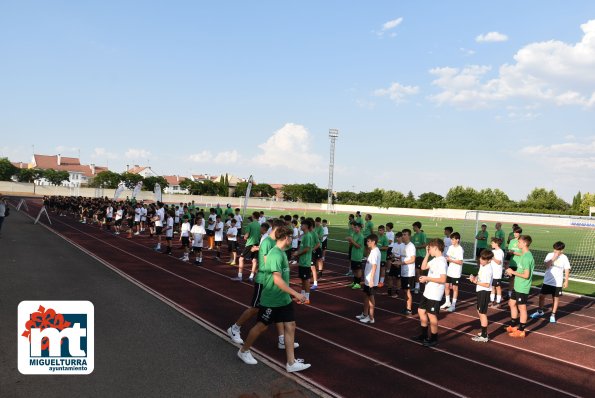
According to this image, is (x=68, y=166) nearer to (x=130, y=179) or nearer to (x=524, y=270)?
(x=130, y=179)

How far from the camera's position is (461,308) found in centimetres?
1038

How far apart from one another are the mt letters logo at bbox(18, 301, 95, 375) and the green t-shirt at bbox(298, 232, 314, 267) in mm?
4636

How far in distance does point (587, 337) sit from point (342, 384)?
630 centimetres

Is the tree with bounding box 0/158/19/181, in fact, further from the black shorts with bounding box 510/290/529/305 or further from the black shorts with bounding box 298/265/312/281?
the black shorts with bounding box 510/290/529/305

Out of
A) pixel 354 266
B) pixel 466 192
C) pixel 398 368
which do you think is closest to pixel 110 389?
pixel 398 368

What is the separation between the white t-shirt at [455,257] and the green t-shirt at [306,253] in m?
3.32

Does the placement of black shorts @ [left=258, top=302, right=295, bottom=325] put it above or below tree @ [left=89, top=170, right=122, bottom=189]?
below

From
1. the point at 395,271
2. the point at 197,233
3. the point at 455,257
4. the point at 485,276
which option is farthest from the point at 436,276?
the point at 197,233

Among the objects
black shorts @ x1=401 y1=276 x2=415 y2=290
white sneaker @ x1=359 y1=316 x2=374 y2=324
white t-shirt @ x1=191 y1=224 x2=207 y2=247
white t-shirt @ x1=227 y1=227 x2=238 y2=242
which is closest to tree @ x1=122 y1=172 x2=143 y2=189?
white t-shirt @ x1=191 y1=224 x2=207 y2=247

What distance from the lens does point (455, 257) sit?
31.2 ft

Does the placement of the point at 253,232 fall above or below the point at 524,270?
above

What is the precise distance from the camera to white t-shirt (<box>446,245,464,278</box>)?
953 cm

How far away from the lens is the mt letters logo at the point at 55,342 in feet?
17.9

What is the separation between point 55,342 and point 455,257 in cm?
817
